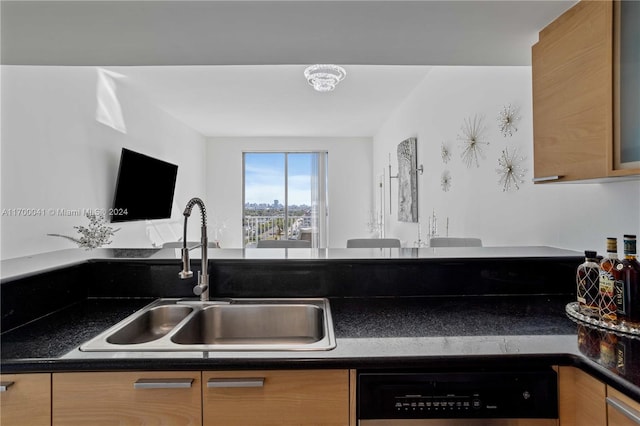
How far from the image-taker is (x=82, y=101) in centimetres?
289

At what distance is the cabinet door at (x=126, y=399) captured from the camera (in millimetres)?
884

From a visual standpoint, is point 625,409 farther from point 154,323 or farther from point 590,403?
point 154,323

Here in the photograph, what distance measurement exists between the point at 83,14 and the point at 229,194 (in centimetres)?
519

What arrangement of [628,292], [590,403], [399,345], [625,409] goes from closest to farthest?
[625,409] → [590,403] → [399,345] → [628,292]

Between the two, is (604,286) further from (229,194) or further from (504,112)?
(229,194)

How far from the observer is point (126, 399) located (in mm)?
892

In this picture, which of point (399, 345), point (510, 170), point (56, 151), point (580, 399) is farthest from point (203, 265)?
point (56, 151)

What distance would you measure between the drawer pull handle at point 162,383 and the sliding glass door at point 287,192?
18.8ft

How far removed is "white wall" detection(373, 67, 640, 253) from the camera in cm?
142

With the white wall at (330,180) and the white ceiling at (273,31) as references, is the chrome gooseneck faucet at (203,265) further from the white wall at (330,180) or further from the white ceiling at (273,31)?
the white wall at (330,180)

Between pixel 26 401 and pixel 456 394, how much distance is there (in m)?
1.12

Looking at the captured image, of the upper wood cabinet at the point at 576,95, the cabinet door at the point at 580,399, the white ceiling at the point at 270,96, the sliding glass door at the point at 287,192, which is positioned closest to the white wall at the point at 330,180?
the sliding glass door at the point at 287,192

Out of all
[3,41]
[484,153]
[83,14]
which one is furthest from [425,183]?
[3,41]

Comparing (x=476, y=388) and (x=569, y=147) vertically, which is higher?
(x=569, y=147)
